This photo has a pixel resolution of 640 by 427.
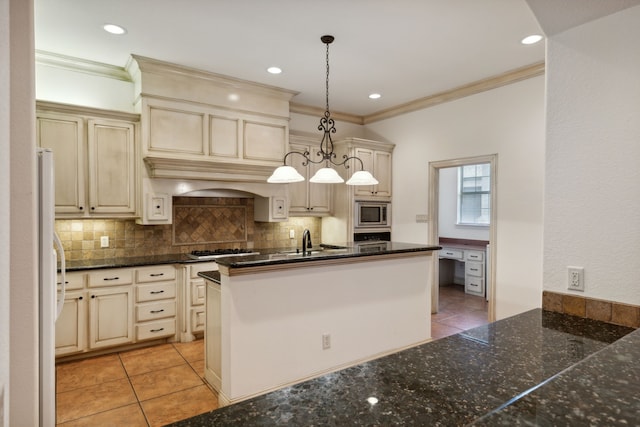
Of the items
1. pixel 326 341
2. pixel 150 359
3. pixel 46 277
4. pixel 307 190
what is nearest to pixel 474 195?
pixel 307 190

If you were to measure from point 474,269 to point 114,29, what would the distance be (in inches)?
230

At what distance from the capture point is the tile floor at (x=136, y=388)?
8.19 feet

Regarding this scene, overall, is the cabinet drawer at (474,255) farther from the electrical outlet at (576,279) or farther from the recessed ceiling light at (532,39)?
the electrical outlet at (576,279)

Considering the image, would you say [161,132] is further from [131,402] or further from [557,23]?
[557,23]

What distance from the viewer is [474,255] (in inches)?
235

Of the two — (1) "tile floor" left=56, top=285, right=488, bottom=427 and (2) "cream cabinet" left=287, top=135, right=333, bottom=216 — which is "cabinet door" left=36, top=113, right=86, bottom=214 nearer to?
(1) "tile floor" left=56, top=285, right=488, bottom=427

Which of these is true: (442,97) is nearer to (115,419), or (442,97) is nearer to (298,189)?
(298,189)

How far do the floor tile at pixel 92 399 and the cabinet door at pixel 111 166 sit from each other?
5.41 ft

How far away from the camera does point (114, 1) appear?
258 centimetres

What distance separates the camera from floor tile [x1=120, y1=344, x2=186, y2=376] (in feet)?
10.7

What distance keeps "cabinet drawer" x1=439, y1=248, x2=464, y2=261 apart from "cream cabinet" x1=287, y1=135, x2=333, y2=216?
2423 millimetres

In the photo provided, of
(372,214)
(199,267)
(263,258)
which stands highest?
(372,214)

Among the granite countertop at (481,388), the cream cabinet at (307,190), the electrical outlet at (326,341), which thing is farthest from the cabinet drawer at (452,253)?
the granite countertop at (481,388)

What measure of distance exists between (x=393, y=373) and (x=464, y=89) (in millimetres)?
4114
